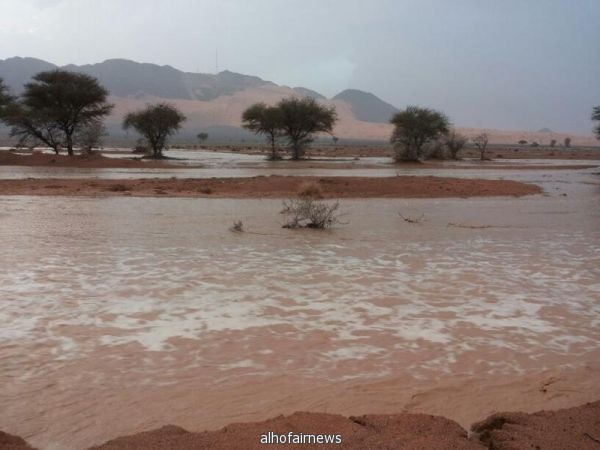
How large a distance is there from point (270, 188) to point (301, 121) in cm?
3517

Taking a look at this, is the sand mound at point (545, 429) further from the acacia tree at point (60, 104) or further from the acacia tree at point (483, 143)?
the acacia tree at point (483, 143)

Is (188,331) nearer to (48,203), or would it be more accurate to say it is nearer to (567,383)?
(567,383)

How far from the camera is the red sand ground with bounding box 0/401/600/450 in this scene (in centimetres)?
356

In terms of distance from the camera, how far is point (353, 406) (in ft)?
14.6

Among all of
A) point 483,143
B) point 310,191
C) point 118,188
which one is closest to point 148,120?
point 118,188

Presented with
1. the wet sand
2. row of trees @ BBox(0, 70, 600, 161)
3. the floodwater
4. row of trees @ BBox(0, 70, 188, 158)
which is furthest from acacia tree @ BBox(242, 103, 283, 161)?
the floodwater

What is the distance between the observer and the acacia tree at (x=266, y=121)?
58.0 meters

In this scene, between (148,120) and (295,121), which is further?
(295,121)

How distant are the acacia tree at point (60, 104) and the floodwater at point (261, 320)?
126ft

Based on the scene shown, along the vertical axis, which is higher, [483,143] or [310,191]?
[483,143]

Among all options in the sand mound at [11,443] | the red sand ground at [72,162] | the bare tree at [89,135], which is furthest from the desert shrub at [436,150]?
the sand mound at [11,443]

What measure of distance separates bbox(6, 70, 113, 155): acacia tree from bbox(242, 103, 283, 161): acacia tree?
48.1 feet

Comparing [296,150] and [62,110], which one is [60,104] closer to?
[62,110]

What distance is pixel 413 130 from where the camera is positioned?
183ft
